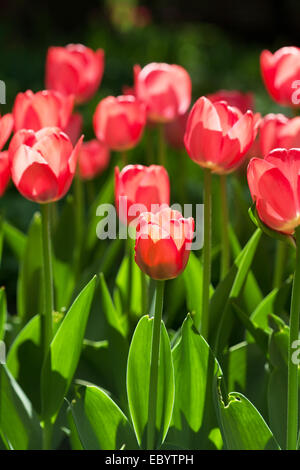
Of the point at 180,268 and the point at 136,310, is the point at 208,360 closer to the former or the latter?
the point at 180,268

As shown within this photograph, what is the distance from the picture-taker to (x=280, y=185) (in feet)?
3.20

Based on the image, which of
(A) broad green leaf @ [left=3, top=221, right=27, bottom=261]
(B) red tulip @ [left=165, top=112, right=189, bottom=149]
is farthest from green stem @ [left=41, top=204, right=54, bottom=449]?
(B) red tulip @ [left=165, top=112, right=189, bottom=149]

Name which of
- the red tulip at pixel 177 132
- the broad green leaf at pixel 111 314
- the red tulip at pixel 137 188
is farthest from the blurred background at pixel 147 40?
the red tulip at pixel 137 188

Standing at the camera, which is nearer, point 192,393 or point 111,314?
point 192,393

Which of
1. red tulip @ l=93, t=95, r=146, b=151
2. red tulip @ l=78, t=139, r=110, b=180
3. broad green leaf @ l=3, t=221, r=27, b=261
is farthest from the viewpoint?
red tulip @ l=78, t=139, r=110, b=180

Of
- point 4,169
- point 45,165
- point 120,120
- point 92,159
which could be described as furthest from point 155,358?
point 92,159

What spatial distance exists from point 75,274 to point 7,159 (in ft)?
1.50

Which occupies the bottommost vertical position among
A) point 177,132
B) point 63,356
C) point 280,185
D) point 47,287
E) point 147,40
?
point 63,356

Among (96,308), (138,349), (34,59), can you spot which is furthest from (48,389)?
(34,59)

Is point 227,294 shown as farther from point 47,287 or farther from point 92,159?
point 92,159

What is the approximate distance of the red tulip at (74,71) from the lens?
5.56 feet

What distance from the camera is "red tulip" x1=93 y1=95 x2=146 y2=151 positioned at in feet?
4.91

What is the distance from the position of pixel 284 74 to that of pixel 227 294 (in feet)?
1.43

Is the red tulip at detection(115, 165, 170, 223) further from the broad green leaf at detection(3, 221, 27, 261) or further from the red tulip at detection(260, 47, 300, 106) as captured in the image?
the broad green leaf at detection(3, 221, 27, 261)
